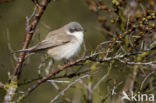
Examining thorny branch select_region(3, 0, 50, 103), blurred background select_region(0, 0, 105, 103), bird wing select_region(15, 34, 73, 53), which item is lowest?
blurred background select_region(0, 0, 105, 103)

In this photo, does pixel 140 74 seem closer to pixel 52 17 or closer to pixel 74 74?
pixel 74 74

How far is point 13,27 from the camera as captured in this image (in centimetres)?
795

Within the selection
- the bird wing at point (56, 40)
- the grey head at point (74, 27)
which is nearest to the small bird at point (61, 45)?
the bird wing at point (56, 40)

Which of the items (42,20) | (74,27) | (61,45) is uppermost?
(74,27)

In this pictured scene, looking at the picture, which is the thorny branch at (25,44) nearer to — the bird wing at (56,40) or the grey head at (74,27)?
the bird wing at (56,40)

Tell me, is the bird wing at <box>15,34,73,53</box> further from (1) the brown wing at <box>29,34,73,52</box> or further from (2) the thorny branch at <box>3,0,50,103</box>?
(2) the thorny branch at <box>3,0,50,103</box>

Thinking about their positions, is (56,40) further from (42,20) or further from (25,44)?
(42,20)

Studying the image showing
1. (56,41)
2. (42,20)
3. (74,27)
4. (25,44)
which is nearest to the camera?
(25,44)

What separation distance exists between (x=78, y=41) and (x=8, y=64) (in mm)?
3157

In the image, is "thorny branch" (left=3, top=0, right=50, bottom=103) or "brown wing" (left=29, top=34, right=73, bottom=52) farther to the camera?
"brown wing" (left=29, top=34, right=73, bottom=52)

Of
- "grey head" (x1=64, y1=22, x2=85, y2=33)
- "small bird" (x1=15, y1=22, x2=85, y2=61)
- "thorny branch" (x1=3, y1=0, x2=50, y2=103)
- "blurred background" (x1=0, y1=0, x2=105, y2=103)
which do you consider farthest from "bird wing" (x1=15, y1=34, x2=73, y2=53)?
"blurred background" (x1=0, y1=0, x2=105, y2=103)

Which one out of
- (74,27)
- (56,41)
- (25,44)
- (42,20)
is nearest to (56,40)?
(56,41)

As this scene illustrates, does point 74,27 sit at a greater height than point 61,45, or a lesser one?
greater

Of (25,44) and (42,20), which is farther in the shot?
(42,20)
